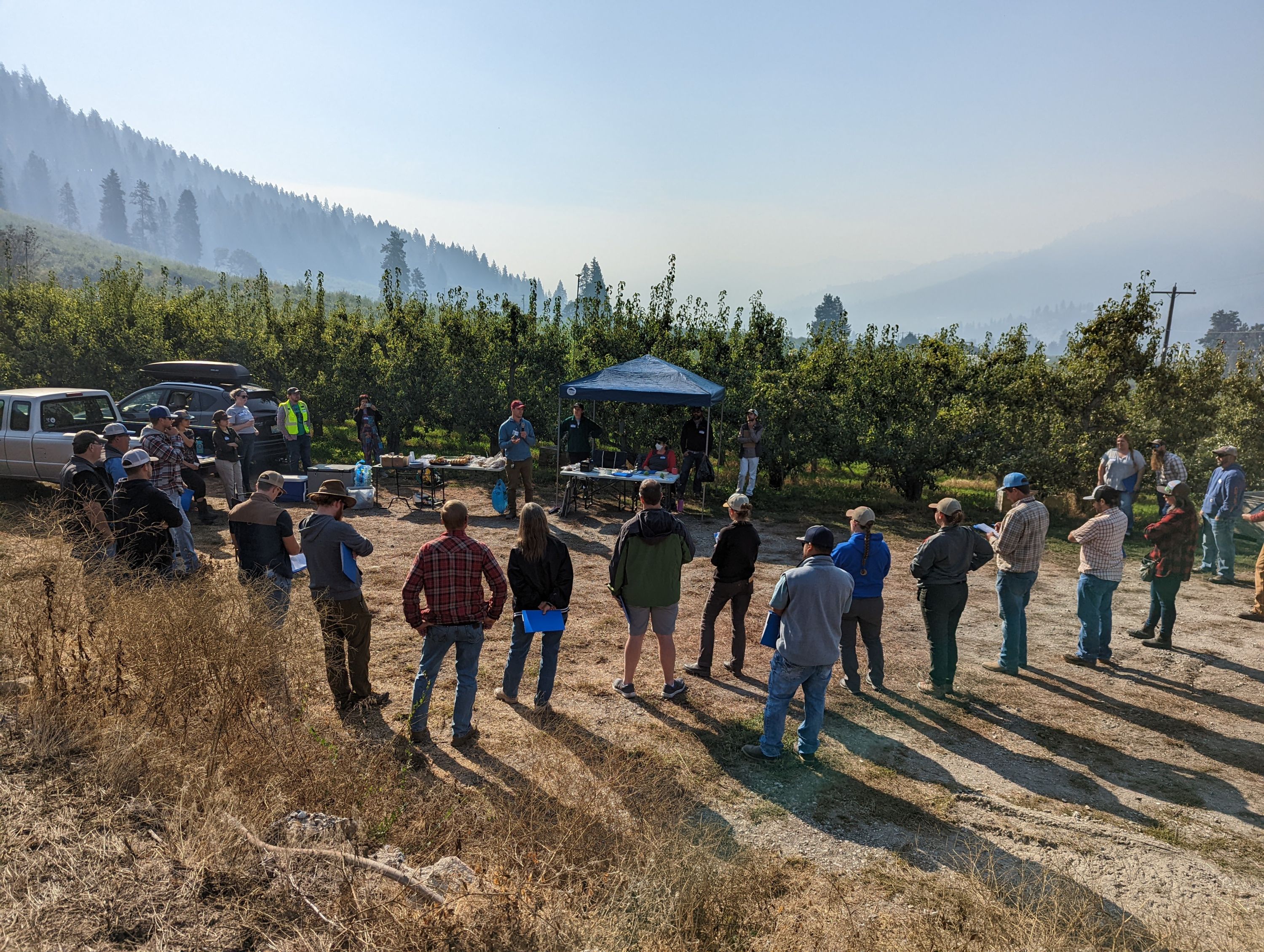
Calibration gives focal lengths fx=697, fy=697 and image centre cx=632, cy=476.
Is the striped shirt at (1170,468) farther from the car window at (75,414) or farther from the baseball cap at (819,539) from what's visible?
the car window at (75,414)

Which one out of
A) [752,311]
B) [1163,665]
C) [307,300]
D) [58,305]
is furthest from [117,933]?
[58,305]

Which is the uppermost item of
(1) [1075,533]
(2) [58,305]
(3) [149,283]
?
(3) [149,283]

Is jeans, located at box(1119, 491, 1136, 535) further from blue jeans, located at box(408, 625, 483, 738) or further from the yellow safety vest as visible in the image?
the yellow safety vest

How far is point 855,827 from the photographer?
430cm

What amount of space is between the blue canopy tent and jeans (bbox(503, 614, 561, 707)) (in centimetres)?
677

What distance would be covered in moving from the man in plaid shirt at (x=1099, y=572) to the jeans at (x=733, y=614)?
3.07m

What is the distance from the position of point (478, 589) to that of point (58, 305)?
24544mm

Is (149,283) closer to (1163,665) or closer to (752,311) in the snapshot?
(752,311)

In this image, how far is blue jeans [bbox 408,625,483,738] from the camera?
4.82 m

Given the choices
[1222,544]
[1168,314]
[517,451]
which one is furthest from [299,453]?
[1168,314]

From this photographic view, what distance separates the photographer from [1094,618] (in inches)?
270

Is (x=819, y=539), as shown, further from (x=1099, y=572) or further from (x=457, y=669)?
(x=1099, y=572)

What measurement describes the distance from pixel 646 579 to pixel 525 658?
3.90ft

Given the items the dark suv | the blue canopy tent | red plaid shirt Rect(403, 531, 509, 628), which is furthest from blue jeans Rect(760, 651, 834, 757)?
the dark suv
